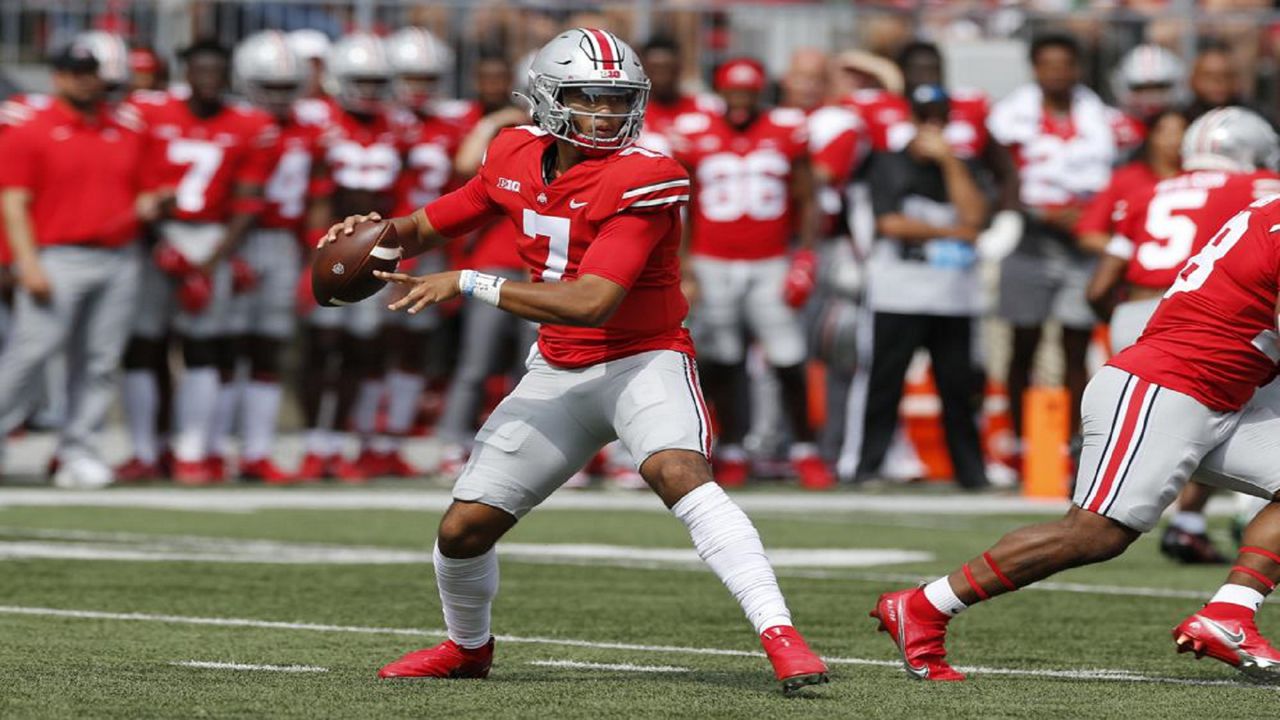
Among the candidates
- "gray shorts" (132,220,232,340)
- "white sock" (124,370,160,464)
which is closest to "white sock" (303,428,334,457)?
"gray shorts" (132,220,232,340)

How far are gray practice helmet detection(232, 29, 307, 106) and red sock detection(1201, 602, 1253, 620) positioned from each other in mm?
7918

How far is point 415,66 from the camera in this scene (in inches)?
511

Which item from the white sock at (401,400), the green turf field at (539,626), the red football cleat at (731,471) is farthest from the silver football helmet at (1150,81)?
the white sock at (401,400)

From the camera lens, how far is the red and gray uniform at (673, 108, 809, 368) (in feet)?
42.3

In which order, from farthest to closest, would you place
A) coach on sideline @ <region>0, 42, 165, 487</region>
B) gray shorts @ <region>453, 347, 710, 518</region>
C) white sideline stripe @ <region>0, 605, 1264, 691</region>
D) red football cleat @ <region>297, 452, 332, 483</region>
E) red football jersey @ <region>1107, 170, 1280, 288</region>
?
red football cleat @ <region>297, 452, 332, 483</region> → coach on sideline @ <region>0, 42, 165, 487</region> → red football jersey @ <region>1107, 170, 1280, 288</region> → white sideline stripe @ <region>0, 605, 1264, 691</region> → gray shorts @ <region>453, 347, 710, 518</region>

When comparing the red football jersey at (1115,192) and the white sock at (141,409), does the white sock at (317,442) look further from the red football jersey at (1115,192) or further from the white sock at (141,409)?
→ the red football jersey at (1115,192)

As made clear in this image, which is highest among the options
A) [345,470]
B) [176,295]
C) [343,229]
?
[343,229]

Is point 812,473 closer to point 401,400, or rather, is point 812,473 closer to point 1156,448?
point 401,400

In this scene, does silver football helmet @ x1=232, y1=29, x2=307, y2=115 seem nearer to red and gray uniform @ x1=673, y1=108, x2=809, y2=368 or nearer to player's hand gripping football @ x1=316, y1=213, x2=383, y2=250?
red and gray uniform @ x1=673, y1=108, x2=809, y2=368

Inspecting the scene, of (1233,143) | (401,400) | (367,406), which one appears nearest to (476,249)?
(401,400)

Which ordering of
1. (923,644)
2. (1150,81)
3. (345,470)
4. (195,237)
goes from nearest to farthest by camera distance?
(923,644) < (195,237) < (345,470) < (1150,81)

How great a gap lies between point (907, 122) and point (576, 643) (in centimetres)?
679

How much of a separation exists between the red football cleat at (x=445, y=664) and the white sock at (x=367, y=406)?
710 centimetres

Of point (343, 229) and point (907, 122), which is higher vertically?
point (343, 229)
